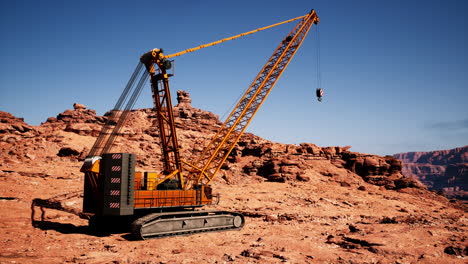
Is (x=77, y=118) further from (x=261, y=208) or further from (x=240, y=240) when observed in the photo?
(x=240, y=240)

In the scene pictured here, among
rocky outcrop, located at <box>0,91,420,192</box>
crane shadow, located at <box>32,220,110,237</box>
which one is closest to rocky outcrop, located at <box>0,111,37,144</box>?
rocky outcrop, located at <box>0,91,420,192</box>

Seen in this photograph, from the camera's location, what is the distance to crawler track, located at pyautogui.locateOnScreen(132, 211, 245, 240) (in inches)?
509

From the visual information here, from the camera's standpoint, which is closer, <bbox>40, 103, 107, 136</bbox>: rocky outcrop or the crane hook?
the crane hook

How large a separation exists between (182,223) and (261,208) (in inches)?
396

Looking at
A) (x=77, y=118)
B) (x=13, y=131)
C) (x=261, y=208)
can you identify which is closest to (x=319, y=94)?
(x=261, y=208)

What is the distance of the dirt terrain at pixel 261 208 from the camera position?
10625 millimetres

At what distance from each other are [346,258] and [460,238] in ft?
20.6

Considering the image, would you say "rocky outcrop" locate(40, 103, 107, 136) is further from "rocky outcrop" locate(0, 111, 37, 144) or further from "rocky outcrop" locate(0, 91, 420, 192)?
"rocky outcrop" locate(0, 91, 420, 192)

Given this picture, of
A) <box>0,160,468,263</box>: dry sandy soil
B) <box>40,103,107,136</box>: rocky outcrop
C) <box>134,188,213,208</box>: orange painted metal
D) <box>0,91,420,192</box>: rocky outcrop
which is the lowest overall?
<box>0,160,468,263</box>: dry sandy soil

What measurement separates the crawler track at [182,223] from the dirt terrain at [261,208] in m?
0.51

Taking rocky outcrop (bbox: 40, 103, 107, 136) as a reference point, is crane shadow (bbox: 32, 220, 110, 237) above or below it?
below

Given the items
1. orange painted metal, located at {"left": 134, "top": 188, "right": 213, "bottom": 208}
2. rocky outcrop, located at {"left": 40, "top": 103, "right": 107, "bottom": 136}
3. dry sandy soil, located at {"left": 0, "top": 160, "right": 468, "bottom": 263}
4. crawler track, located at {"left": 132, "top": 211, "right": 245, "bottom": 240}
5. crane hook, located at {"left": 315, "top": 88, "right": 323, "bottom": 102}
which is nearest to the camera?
dry sandy soil, located at {"left": 0, "top": 160, "right": 468, "bottom": 263}

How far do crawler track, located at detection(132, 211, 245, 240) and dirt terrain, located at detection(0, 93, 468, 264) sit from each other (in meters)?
0.51

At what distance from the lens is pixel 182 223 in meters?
14.4
